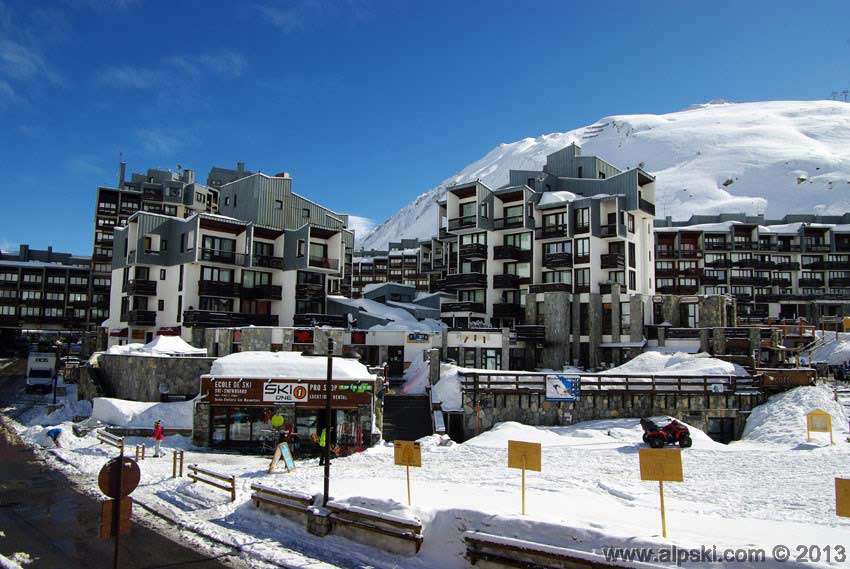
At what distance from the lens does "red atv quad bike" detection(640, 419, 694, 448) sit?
92.0ft

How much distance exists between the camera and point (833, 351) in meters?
53.2

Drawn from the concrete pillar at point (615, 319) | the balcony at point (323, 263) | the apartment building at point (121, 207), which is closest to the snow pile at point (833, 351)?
the concrete pillar at point (615, 319)

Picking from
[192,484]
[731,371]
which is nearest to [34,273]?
[192,484]

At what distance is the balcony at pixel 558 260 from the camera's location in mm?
54969

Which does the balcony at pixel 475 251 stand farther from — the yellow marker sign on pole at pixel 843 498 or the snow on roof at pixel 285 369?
the yellow marker sign on pole at pixel 843 498

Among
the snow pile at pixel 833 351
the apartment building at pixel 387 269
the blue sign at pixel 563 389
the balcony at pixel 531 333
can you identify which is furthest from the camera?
the apartment building at pixel 387 269

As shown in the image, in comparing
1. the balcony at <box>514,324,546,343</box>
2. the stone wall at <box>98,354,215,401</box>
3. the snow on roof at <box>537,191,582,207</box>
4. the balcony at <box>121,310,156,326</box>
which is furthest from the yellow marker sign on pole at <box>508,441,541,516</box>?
the balcony at <box>121,310,156,326</box>

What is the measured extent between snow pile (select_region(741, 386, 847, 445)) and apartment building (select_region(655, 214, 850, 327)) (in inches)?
2003

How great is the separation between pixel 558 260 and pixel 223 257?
30.3 metres

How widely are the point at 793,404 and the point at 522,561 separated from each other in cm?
2793

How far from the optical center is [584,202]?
5494 cm

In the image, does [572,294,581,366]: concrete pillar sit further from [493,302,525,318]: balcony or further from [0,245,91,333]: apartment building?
[0,245,91,333]: apartment building

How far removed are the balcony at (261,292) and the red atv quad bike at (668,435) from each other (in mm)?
36818

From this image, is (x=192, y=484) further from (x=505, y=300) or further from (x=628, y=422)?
(x=505, y=300)
